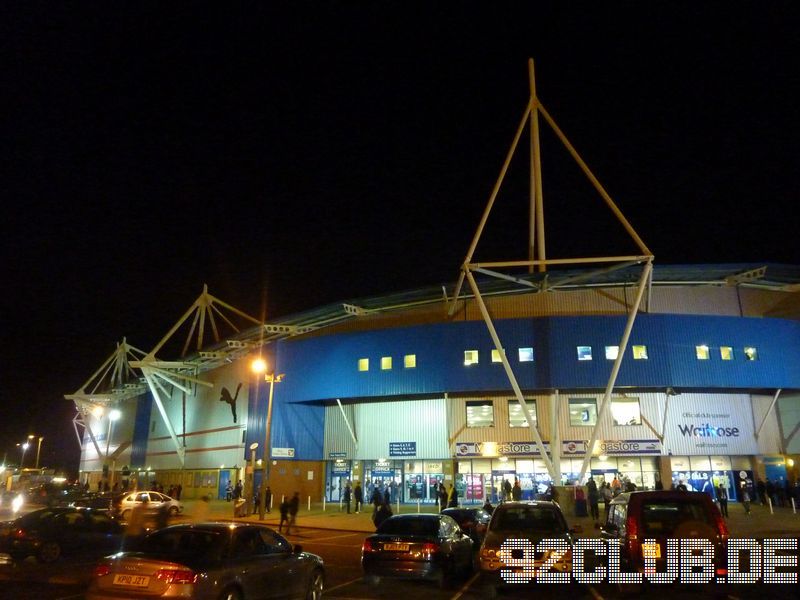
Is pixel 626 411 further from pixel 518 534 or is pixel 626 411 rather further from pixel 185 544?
pixel 185 544

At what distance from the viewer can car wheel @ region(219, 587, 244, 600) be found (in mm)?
7871

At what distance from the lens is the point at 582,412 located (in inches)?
1469

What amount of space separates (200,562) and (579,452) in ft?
105

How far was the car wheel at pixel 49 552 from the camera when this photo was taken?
15469mm

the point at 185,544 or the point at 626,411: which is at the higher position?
the point at 626,411

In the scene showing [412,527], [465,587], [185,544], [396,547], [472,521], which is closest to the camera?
[185,544]

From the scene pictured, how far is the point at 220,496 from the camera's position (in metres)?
50.7

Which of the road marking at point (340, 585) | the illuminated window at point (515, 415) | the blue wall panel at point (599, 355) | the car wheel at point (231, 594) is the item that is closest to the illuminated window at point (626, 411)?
the blue wall panel at point (599, 355)

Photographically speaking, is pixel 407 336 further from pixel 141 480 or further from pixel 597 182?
pixel 141 480

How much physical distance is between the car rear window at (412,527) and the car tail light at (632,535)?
392 centimetres

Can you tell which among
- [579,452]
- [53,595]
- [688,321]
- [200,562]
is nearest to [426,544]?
[200,562]

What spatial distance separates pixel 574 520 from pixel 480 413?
10.4 metres

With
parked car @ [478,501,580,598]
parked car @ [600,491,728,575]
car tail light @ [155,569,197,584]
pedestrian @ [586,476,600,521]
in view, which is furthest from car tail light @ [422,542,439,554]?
pedestrian @ [586,476,600,521]

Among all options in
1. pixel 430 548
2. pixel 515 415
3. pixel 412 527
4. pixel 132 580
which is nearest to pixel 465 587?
pixel 430 548
